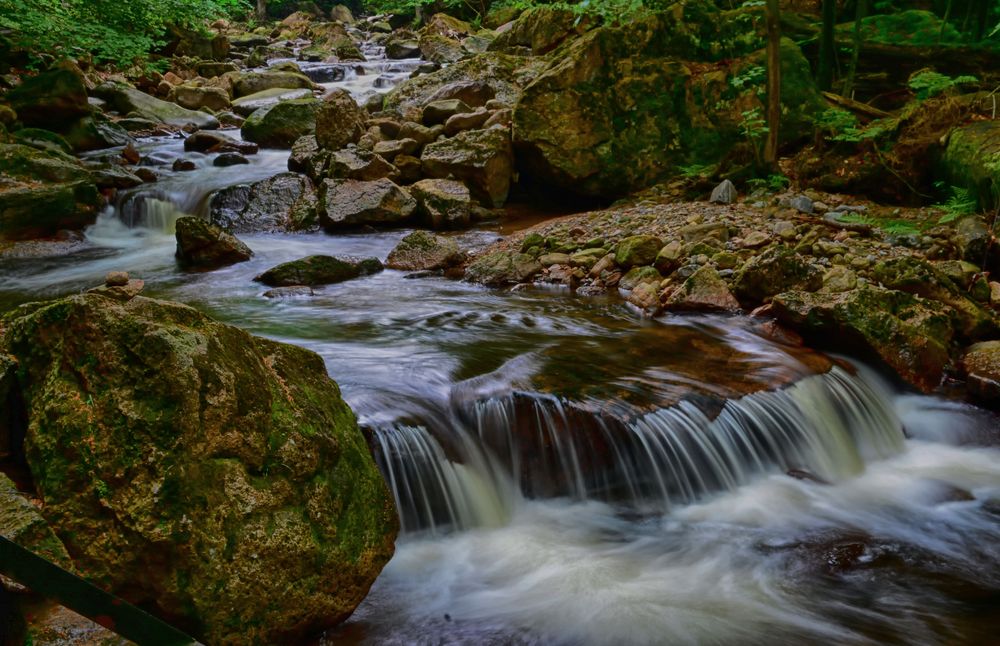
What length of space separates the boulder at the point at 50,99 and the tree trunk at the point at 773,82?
13.2m

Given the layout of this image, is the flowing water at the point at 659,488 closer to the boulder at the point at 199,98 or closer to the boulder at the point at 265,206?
the boulder at the point at 265,206

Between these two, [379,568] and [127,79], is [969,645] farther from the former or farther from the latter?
[127,79]

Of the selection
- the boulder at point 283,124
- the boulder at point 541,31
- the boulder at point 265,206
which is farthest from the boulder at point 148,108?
the boulder at point 541,31

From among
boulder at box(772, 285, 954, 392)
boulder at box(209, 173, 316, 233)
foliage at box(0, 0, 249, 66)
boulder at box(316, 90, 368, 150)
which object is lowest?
boulder at box(772, 285, 954, 392)

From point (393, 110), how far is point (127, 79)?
987cm

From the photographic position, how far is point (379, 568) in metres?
2.84

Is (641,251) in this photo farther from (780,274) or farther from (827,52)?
(827,52)

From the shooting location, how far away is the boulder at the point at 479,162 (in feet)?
37.1

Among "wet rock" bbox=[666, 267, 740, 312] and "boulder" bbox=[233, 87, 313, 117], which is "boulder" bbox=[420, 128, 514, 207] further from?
"boulder" bbox=[233, 87, 313, 117]

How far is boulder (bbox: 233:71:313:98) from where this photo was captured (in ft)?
69.6

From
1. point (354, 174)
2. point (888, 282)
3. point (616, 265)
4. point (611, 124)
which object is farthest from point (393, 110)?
point (888, 282)

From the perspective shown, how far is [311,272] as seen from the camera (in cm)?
818

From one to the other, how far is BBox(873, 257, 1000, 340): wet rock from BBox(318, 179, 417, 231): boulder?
702cm

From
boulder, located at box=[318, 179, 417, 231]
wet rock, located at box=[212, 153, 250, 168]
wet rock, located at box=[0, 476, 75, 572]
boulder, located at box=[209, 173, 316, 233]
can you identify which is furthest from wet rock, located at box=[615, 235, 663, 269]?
wet rock, located at box=[212, 153, 250, 168]
